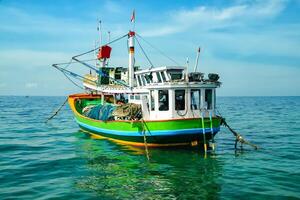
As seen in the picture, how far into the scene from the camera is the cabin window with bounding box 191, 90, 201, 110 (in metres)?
20.2

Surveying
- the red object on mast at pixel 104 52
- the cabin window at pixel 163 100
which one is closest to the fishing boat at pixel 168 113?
the cabin window at pixel 163 100

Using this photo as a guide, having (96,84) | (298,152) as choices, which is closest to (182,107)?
(298,152)

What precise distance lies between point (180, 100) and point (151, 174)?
6052 mm

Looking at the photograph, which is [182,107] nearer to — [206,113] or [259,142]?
[206,113]

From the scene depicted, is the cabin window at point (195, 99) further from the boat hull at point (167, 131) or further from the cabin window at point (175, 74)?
the cabin window at point (175, 74)

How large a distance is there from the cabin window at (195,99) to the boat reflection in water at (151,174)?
2739 mm

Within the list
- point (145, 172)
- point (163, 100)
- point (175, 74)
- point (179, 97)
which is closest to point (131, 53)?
point (175, 74)

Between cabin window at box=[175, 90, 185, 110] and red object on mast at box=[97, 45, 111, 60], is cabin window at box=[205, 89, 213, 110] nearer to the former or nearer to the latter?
cabin window at box=[175, 90, 185, 110]

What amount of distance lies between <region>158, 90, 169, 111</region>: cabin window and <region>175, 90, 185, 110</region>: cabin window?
0.57 meters

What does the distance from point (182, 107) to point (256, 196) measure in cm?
860

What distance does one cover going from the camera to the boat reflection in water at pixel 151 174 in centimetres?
1262

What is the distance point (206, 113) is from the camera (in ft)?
66.5

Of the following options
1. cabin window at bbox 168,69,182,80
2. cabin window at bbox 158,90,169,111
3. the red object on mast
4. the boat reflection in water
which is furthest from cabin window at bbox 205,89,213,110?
the red object on mast

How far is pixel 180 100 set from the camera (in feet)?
65.3
